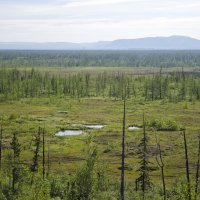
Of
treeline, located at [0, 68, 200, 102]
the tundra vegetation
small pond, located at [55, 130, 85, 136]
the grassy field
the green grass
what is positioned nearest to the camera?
the tundra vegetation

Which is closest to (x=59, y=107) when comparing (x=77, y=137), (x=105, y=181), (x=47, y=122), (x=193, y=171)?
(x=47, y=122)

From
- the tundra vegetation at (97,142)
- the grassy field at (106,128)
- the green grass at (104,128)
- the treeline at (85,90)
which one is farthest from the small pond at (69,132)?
the treeline at (85,90)

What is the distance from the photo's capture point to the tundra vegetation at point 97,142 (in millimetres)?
43625

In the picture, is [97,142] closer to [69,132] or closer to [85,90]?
[69,132]

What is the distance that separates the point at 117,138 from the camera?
9288 cm

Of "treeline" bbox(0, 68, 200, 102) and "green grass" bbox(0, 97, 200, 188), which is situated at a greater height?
"treeline" bbox(0, 68, 200, 102)

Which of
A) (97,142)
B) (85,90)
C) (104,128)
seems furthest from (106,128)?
(85,90)

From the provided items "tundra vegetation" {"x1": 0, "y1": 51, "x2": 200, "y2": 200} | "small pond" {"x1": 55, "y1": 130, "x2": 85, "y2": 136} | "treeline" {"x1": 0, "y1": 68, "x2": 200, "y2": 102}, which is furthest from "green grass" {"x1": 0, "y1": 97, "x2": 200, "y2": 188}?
"treeline" {"x1": 0, "y1": 68, "x2": 200, "y2": 102}

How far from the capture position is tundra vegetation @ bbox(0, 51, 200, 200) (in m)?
43.6

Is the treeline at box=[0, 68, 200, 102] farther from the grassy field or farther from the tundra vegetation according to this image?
the grassy field

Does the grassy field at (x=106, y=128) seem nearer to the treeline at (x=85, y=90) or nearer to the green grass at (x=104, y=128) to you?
the green grass at (x=104, y=128)

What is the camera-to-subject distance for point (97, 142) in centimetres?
8894

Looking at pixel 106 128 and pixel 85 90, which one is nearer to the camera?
pixel 106 128

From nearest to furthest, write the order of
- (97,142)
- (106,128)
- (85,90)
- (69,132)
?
(97,142)
(69,132)
(106,128)
(85,90)
